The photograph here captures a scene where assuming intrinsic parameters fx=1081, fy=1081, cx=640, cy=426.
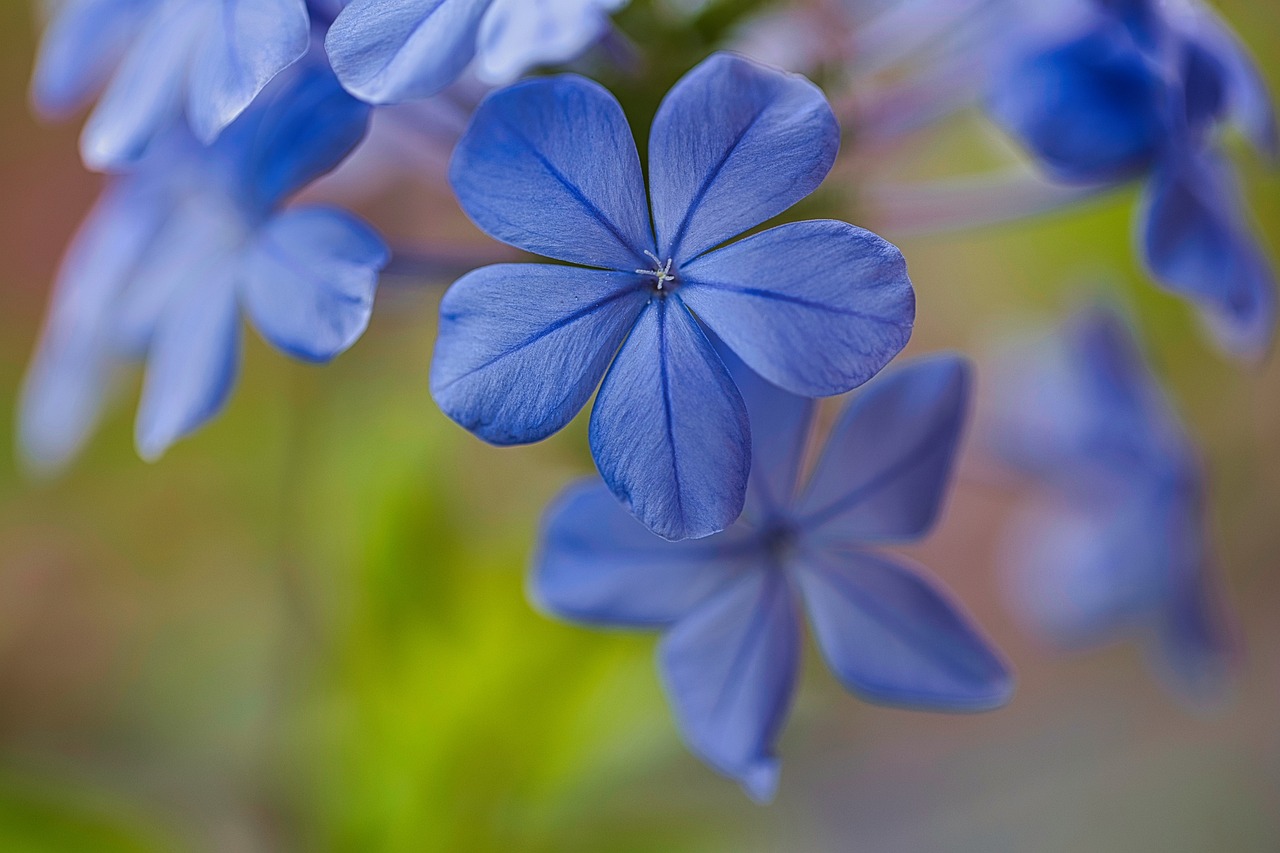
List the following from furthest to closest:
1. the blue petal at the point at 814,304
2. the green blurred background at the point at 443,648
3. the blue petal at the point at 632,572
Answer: the green blurred background at the point at 443,648 < the blue petal at the point at 632,572 < the blue petal at the point at 814,304

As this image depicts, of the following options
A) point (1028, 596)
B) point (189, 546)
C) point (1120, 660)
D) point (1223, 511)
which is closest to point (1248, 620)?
point (1120, 660)

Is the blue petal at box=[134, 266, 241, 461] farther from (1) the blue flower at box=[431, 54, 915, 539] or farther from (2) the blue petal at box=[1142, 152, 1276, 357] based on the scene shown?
(2) the blue petal at box=[1142, 152, 1276, 357]

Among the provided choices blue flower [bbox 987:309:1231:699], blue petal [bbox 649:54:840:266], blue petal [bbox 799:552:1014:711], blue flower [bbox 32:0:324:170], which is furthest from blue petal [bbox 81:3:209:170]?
blue flower [bbox 987:309:1231:699]

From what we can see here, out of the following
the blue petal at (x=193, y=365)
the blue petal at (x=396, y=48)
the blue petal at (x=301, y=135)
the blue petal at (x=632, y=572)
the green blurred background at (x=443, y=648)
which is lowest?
the green blurred background at (x=443, y=648)

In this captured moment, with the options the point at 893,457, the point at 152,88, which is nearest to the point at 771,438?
the point at 893,457

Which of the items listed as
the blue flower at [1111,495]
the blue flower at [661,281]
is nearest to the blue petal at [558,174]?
the blue flower at [661,281]

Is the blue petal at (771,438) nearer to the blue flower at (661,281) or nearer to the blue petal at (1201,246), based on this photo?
the blue flower at (661,281)

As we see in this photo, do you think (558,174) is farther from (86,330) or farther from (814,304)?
(86,330)
